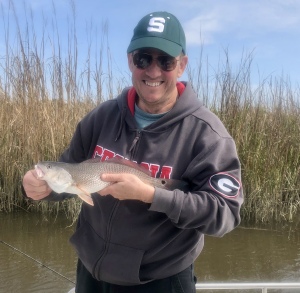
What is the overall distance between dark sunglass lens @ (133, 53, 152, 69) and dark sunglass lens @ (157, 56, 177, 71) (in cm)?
4

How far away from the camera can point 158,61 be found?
1.74 meters

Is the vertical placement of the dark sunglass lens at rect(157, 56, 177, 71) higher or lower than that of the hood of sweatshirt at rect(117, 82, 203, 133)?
higher

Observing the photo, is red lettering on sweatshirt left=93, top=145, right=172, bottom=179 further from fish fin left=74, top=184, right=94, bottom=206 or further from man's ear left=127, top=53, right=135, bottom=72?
man's ear left=127, top=53, right=135, bottom=72

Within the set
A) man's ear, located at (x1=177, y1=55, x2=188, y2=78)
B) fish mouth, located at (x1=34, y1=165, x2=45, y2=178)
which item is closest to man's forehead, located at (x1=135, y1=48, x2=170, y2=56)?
man's ear, located at (x1=177, y1=55, x2=188, y2=78)

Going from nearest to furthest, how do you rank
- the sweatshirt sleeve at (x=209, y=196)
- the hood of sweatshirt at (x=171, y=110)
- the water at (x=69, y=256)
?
the sweatshirt sleeve at (x=209, y=196) → the hood of sweatshirt at (x=171, y=110) → the water at (x=69, y=256)

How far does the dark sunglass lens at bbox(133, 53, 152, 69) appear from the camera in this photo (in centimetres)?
174

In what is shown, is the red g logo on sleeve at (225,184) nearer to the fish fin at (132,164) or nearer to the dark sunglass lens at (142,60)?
the fish fin at (132,164)

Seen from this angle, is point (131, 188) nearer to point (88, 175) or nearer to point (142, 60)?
point (88, 175)

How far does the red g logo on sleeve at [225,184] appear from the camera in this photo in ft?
5.19

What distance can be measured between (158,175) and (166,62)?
47cm

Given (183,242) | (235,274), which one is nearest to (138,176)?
(183,242)

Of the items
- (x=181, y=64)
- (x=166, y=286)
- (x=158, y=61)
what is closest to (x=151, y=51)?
(x=158, y=61)

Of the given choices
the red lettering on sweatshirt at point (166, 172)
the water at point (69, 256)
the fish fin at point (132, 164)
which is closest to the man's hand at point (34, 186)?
the fish fin at point (132, 164)

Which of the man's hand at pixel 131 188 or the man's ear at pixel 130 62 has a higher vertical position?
the man's ear at pixel 130 62
